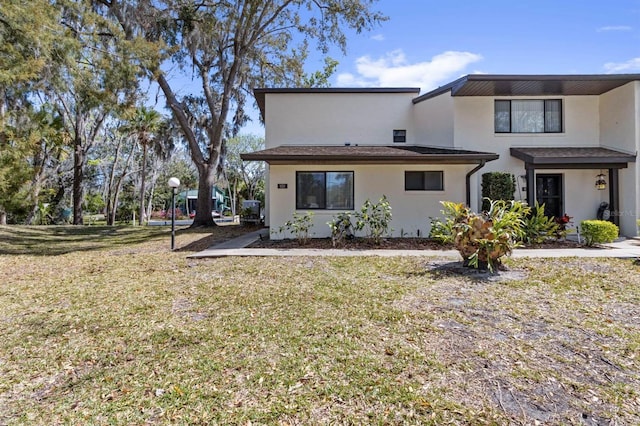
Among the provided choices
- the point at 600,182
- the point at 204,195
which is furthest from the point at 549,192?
the point at 204,195

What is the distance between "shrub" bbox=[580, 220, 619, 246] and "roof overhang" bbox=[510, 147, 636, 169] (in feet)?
7.72

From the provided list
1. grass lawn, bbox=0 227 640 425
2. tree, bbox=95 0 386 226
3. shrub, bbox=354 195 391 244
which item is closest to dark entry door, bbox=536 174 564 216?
shrub, bbox=354 195 391 244

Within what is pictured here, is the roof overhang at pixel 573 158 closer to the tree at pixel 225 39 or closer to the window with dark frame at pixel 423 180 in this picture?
the window with dark frame at pixel 423 180

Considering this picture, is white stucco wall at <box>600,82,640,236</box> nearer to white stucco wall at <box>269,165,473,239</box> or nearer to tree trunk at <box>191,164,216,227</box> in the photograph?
white stucco wall at <box>269,165,473,239</box>

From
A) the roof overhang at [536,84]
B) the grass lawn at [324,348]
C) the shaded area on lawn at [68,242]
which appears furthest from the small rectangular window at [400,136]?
the grass lawn at [324,348]

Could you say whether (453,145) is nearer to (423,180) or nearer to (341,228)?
(423,180)

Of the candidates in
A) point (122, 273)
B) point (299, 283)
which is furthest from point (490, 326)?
point (122, 273)

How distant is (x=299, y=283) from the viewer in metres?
5.92

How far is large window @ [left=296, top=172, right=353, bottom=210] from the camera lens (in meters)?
10.9

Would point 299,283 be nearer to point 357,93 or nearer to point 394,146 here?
point 394,146

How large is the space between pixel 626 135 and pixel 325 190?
997 centimetres

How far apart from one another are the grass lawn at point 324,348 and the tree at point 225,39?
1013 cm

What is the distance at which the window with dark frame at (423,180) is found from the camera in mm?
10914

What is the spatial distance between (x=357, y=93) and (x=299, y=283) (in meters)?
9.59
